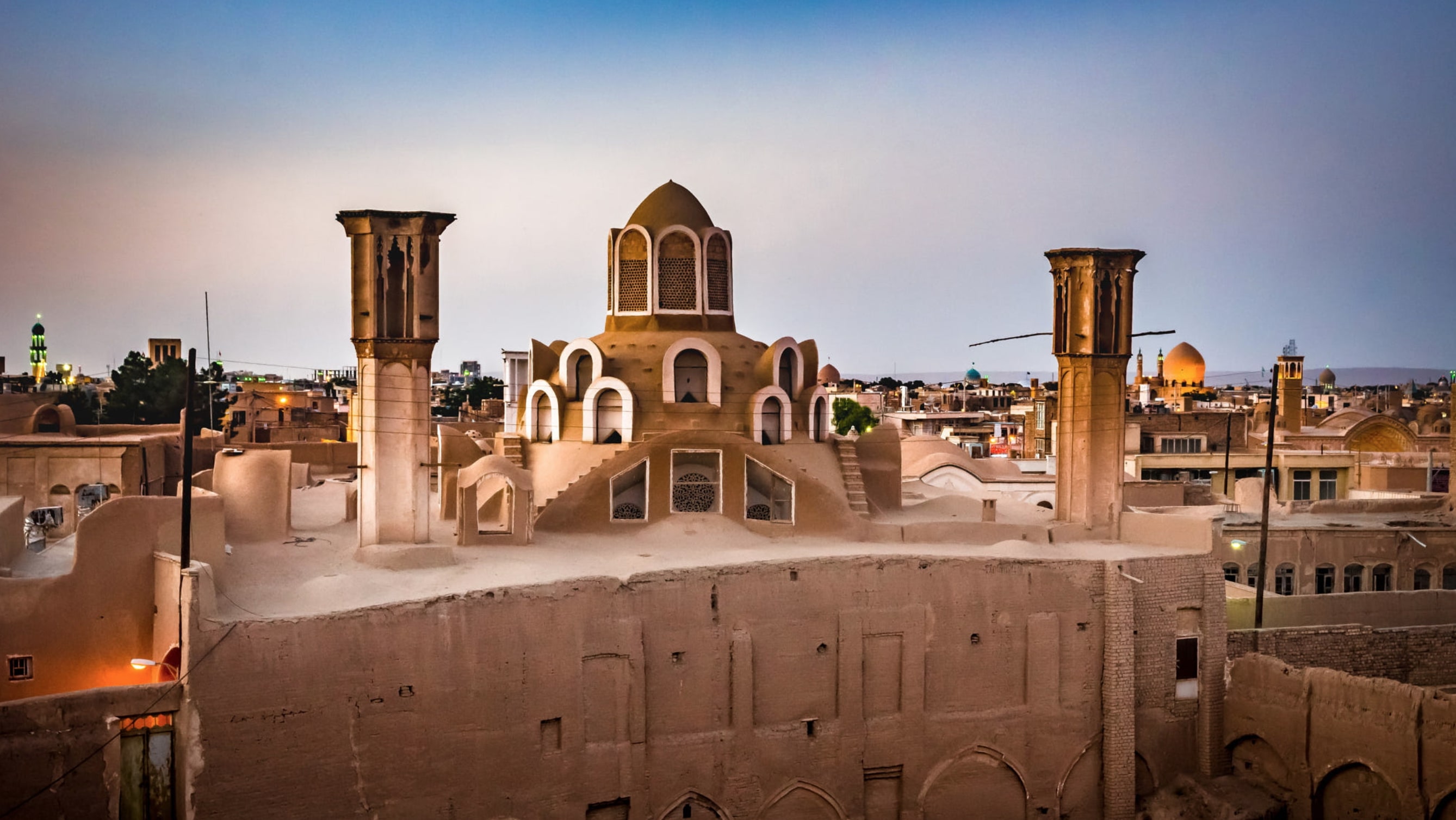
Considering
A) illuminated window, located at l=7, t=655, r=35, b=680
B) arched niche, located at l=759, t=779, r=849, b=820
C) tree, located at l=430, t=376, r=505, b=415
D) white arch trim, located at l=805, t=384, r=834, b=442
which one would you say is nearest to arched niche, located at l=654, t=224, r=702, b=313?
white arch trim, located at l=805, t=384, r=834, b=442

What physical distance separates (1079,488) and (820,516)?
5299 mm

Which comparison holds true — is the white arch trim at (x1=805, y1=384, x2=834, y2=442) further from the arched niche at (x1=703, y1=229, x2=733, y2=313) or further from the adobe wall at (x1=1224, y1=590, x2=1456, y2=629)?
the adobe wall at (x1=1224, y1=590, x2=1456, y2=629)

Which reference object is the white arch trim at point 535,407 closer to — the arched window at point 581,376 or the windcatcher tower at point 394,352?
the arched window at point 581,376

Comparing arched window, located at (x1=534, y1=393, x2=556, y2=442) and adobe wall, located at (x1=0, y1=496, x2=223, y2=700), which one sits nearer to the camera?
adobe wall, located at (x1=0, y1=496, x2=223, y2=700)

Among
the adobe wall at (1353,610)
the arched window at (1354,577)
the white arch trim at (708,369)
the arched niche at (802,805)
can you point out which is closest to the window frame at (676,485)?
the white arch trim at (708,369)

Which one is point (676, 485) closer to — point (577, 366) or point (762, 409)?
point (762, 409)

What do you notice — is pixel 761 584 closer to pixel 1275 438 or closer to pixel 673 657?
pixel 673 657

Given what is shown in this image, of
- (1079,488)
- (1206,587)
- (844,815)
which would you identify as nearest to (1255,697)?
(1206,587)

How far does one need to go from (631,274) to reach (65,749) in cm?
1595

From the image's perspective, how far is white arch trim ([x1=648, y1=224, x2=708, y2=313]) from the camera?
96.2ft

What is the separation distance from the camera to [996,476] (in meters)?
39.2

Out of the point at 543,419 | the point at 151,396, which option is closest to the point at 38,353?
the point at 151,396

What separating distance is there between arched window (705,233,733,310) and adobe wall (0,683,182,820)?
607 inches

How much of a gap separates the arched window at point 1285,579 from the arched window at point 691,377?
46.4 ft
